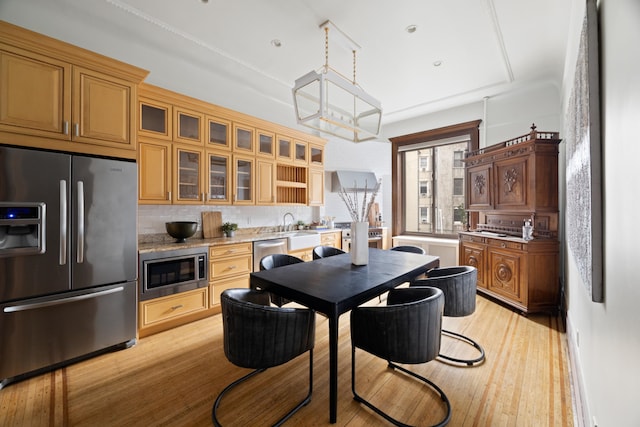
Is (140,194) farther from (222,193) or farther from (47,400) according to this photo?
(47,400)

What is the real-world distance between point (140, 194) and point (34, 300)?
1.33 metres

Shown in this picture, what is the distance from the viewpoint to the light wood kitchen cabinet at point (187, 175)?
3408 mm

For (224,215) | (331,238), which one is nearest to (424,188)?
(331,238)

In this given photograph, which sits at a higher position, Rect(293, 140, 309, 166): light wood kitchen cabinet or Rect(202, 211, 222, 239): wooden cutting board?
Rect(293, 140, 309, 166): light wood kitchen cabinet

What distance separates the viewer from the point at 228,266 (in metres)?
3.60

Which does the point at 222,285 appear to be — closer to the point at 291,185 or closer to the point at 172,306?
the point at 172,306

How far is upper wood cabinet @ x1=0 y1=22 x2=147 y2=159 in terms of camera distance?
7.03ft

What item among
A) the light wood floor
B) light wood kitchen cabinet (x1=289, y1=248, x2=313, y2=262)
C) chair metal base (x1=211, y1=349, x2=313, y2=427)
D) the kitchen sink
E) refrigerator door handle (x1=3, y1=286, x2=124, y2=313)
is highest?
the kitchen sink

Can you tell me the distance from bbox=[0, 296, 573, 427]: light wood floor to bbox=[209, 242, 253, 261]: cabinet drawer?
1.06 meters

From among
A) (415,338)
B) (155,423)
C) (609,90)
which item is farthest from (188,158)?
(609,90)

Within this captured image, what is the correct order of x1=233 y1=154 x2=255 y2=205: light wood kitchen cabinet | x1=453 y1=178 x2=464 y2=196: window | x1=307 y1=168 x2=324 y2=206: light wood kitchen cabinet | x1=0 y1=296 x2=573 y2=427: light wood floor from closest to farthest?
x1=0 y1=296 x2=573 y2=427: light wood floor
x1=233 y1=154 x2=255 y2=205: light wood kitchen cabinet
x1=307 y1=168 x2=324 y2=206: light wood kitchen cabinet
x1=453 y1=178 x2=464 y2=196: window

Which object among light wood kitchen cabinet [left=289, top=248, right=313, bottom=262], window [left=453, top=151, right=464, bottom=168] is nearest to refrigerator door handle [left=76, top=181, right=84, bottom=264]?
light wood kitchen cabinet [left=289, top=248, right=313, bottom=262]

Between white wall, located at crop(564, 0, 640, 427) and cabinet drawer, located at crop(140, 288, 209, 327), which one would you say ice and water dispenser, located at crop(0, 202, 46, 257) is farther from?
white wall, located at crop(564, 0, 640, 427)

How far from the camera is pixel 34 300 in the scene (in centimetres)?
220
